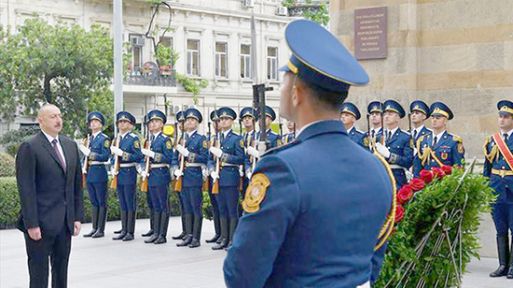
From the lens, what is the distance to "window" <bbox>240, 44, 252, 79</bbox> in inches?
1886

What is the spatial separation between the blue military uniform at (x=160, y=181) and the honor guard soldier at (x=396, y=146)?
13.2ft

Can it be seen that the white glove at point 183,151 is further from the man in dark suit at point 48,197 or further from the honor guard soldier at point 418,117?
the man in dark suit at point 48,197

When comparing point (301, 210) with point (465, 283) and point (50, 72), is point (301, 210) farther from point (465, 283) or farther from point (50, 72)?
point (50, 72)

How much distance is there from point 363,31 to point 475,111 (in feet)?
6.21

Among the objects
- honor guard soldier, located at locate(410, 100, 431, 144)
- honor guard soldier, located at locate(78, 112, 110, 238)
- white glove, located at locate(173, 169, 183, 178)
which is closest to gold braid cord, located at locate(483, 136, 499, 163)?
honor guard soldier, located at locate(410, 100, 431, 144)

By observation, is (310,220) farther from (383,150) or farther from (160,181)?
(160,181)

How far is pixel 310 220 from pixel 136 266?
359 inches

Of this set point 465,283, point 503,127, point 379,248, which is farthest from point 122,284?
point 379,248

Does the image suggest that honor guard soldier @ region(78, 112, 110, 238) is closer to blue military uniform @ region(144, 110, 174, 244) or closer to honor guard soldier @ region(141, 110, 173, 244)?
honor guard soldier @ region(141, 110, 173, 244)

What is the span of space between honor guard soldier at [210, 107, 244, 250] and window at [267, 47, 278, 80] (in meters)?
35.2

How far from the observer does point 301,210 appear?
3.15 metres

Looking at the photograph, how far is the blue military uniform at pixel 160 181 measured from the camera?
14.6 metres

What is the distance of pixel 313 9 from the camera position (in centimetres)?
4344

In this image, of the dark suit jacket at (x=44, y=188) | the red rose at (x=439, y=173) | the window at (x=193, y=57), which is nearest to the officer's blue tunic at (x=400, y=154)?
the red rose at (x=439, y=173)
